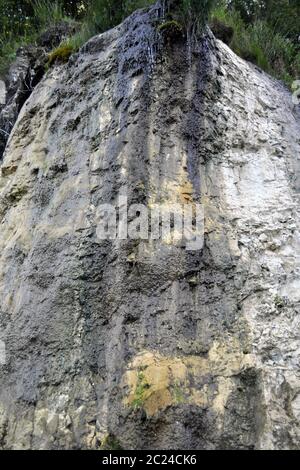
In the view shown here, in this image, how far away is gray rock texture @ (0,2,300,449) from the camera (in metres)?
3.21

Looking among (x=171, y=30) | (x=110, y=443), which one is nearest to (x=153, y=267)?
(x=110, y=443)

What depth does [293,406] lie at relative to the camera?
3.17 m

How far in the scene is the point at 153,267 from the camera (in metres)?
3.73

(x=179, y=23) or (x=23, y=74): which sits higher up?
(x=179, y=23)

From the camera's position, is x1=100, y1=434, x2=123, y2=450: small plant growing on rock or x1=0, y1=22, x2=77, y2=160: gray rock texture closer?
x1=100, y1=434, x2=123, y2=450: small plant growing on rock

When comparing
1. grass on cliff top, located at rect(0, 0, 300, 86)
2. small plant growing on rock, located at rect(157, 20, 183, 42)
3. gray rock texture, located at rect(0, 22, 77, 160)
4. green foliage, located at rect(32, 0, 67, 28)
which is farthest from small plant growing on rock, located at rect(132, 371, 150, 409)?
green foliage, located at rect(32, 0, 67, 28)

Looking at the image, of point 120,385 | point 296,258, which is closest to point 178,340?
point 120,385

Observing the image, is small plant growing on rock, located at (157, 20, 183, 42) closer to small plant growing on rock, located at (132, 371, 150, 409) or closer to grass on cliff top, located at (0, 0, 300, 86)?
grass on cliff top, located at (0, 0, 300, 86)

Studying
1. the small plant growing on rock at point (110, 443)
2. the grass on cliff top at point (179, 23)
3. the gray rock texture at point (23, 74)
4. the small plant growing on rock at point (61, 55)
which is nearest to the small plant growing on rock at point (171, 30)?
the grass on cliff top at point (179, 23)

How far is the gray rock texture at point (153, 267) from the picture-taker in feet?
10.5

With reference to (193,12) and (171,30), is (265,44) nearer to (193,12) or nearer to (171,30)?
(193,12)

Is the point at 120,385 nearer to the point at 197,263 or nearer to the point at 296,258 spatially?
the point at 197,263

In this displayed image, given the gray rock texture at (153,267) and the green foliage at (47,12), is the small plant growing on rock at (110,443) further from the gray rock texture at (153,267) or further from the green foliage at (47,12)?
the green foliage at (47,12)

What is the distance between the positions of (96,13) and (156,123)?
2576mm
